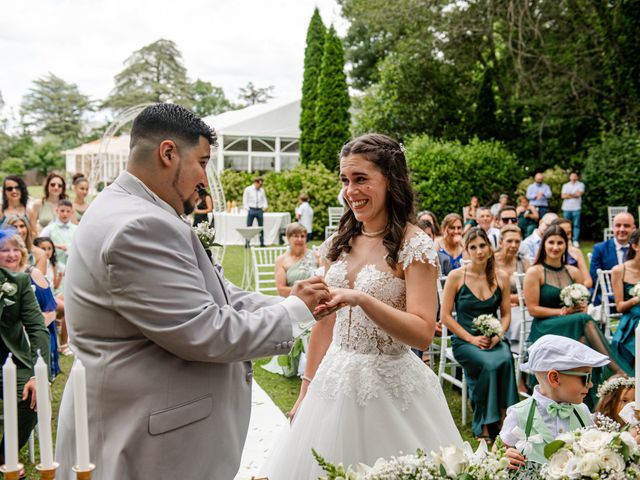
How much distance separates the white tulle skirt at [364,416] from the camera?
9.57 feet

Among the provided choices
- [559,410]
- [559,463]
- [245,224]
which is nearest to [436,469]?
[559,463]

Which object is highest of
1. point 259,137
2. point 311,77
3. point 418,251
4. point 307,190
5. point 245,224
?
point 311,77

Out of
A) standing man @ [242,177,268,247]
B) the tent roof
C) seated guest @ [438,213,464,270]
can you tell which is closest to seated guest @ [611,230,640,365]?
seated guest @ [438,213,464,270]

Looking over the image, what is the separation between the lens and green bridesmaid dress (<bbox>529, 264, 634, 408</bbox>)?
18.5 feet

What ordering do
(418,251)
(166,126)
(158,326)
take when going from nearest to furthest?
(158,326), (166,126), (418,251)

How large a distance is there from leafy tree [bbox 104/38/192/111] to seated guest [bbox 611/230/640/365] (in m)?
54.8

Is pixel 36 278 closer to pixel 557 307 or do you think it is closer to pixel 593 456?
pixel 557 307

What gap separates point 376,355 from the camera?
309 centimetres

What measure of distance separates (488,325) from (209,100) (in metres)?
74.6

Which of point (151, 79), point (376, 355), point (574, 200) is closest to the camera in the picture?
point (376, 355)

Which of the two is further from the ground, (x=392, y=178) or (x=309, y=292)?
(x=392, y=178)

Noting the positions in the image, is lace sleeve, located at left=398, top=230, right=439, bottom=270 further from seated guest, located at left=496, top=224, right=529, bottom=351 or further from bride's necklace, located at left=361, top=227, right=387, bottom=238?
seated guest, located at left=496, top=224, right=529, bottom=351

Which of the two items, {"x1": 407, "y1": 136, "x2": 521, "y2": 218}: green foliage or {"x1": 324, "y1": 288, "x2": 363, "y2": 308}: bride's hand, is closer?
{"x1": 324, "y1": 288, "x2": 363, "y2": 308}: bride's hand

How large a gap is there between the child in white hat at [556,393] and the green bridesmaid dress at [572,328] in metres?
2.64
